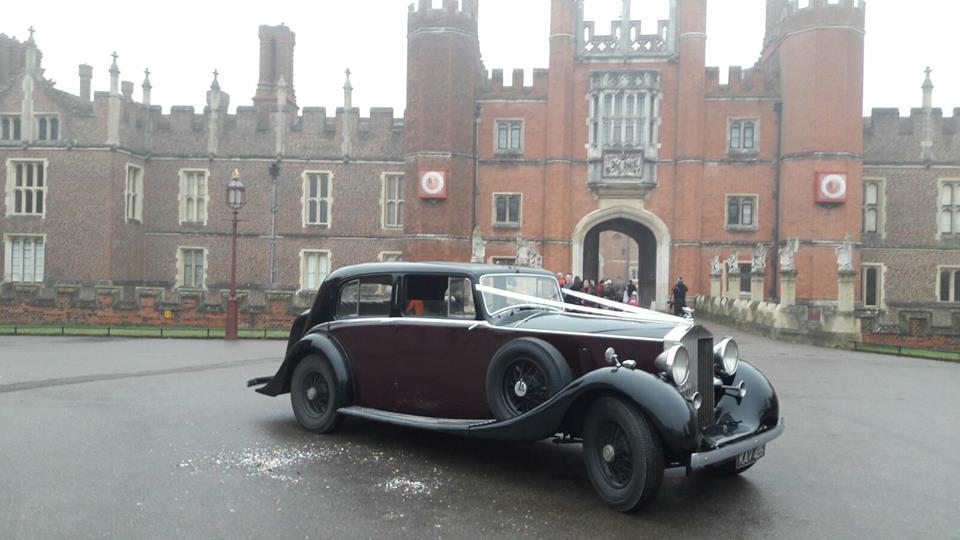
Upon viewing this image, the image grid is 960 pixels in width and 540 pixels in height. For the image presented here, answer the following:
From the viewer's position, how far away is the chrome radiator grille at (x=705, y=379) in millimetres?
5234

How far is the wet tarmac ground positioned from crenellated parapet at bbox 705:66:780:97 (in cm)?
2087

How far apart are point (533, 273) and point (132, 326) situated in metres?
17.4

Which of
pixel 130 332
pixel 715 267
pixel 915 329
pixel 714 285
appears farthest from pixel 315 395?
pixel 714 285

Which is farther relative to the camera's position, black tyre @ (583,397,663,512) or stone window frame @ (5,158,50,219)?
stone window frame @ (5,158,50,219)

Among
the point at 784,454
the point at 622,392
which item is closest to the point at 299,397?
the point at 622,392

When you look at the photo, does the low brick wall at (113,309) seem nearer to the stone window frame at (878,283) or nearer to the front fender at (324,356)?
the front fender at (324,356)

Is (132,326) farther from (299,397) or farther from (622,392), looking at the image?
(622,392)

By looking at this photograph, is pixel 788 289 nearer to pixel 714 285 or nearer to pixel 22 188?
pixel 714 285

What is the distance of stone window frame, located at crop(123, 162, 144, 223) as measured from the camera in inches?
1151

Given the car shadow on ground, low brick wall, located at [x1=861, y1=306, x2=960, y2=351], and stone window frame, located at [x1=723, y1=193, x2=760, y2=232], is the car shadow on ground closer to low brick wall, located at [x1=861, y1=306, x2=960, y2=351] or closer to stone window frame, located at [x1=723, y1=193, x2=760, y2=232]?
low brick wall, located at [x1=861, y1=306, x2=960, y2=351]

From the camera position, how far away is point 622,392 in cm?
483

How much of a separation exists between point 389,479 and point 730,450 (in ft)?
8.11

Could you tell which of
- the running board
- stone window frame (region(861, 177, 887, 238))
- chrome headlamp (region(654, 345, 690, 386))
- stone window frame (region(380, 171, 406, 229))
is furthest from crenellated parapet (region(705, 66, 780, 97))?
chrome headlamp (region(654, 345, 690, 386))

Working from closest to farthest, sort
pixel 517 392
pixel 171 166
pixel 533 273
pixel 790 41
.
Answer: pixel 517 392
pixel 533 273
pixel 790 41
pixel 171 166
